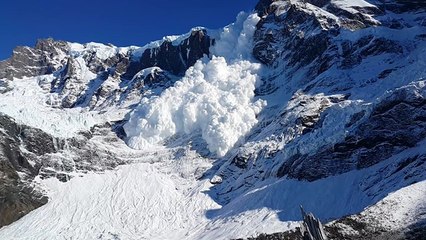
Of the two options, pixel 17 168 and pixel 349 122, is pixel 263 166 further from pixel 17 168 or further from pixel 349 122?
pixel 17 168

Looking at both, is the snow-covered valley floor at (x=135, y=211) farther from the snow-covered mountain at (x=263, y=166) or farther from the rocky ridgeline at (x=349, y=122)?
the rocky ridgeline at (x=349, y=122)

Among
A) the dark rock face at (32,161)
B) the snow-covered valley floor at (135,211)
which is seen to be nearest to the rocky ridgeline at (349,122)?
the snow-covered valley floor at (135,211)

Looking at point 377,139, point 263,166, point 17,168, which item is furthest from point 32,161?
point 377,139

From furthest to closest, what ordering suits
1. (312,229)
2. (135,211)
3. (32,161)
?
(32,161) → (135,211) → (312,229)

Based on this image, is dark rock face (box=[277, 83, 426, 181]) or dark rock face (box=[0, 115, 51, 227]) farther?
dark rock face (box=[0, 115, 51, 227])

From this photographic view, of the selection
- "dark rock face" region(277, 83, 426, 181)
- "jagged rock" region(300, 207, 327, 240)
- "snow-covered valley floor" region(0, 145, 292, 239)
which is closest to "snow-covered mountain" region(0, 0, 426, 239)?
"dark rock face" region(277, 83, 426, 181)

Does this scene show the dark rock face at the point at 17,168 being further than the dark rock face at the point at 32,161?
No

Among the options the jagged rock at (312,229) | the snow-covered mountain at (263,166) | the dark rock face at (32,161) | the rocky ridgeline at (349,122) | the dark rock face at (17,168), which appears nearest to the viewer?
the jagged rock at (312,229)

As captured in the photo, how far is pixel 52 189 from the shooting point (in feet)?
546

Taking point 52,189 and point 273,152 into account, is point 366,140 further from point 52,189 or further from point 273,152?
point 52,189

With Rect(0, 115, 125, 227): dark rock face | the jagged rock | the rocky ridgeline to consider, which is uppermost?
Rect(0, 115, 125, 227): dark rock face

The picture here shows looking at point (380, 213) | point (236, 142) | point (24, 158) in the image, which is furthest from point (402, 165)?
point (24, 158)

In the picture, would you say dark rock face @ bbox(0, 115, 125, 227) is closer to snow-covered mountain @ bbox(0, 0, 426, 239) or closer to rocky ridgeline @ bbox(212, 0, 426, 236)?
snow-covered mountain @ bbox(0, 0, 426, 239)

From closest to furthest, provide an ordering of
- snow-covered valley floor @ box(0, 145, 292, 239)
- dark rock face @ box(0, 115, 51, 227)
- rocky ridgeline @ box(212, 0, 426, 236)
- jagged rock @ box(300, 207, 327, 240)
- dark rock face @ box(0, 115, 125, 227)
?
jagged rock @ box(300, 207, 327, 240), rocky ridgeline @ box(212, 0, 426, 236), snow-covered valley floor @ box(0, 145, 292, 239), dark rock face @ box(0, 115, 51, 227), dark rock face @ box(0, 115, 125, 227)
